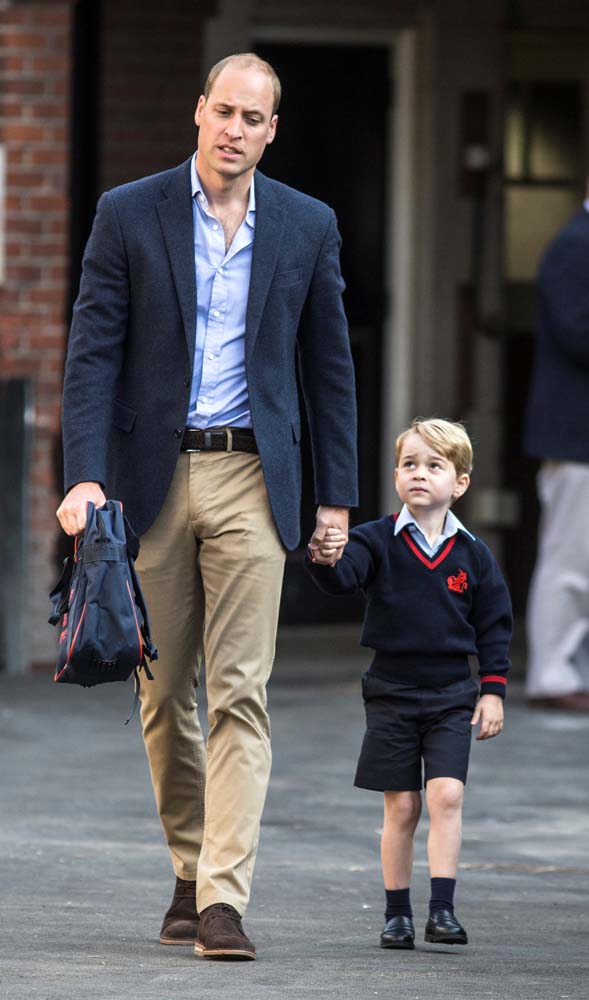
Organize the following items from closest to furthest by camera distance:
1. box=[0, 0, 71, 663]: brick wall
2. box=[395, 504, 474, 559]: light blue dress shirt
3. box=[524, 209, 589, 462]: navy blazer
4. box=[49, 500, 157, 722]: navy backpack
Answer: box=[49, 500, 157, 722]: navy backpack
box=[395, 504, 474, 559]: light blue dress shirt
box=[524, 209, 589, 462]: navy blazer
box=[0, 0, 71, 663]: brick wall

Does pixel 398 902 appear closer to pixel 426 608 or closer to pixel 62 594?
pixel 426 608

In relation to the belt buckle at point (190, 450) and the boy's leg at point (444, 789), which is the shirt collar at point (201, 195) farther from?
the boy's leg at point (444, 789)

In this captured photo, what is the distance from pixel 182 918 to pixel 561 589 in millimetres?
4748

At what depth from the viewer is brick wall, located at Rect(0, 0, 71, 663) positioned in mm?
10672

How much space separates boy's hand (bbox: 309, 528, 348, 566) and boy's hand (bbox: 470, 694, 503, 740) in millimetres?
512

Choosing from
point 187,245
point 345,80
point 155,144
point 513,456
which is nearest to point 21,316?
point 155,144

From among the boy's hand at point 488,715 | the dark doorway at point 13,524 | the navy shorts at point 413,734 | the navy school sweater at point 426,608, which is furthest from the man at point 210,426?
the dark doorway at point 13,524

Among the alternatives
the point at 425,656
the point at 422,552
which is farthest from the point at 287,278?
the point at 425,656

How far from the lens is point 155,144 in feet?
37.9

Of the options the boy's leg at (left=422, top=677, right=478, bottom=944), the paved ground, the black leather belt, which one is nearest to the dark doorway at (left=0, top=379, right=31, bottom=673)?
the paved ground

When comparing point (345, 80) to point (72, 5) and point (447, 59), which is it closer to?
point (447, 59)

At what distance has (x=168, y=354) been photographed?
5609 mm

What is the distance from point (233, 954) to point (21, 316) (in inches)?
226

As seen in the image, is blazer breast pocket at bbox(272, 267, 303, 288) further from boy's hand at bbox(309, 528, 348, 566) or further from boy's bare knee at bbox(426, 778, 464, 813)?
boy's bare knee at bbox(426, 778, 464, 813)
